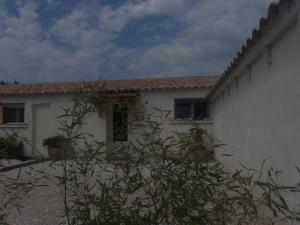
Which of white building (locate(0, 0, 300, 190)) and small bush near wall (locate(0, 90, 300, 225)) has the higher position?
white building (locate(0, 0, 300, 190))

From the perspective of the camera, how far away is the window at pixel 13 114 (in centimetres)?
1839

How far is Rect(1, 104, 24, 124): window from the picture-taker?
18391mm

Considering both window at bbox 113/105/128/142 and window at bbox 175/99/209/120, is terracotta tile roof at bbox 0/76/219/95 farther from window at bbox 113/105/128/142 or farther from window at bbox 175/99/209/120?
window at bbox 113/105/128/142

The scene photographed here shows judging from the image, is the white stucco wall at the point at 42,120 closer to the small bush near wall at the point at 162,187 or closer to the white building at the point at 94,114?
the white building at the point at 94,114

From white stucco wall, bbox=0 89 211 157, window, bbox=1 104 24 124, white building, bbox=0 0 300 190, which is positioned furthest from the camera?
window, bbox=1 104 24 124

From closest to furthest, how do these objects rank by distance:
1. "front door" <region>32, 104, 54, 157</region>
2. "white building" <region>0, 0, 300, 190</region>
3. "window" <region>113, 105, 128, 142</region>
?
1. "window" <region>113, 105, 128, 142</region>
2. "white building" <region>0, 0, 300, 190</region>
3. "front door" <region>32, 104, 54, 157</region>

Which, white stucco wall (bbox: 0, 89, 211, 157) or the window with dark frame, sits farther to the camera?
the window with dark frame

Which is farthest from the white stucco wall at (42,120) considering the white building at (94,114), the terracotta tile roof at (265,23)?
the terracotta tile roof at (265,23)


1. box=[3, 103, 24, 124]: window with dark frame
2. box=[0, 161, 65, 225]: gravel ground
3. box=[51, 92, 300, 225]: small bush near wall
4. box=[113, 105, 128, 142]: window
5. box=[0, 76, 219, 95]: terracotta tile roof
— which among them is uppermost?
box=[0, 76, 219, 95]: terracotta tile roof

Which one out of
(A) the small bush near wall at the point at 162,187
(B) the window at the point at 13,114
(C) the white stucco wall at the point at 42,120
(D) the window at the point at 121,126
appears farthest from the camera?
(B) the window at the point at 13,114

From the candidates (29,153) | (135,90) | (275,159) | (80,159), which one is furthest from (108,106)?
(29,153)

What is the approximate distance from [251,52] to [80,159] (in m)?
4.11

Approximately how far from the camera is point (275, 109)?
16.8ft

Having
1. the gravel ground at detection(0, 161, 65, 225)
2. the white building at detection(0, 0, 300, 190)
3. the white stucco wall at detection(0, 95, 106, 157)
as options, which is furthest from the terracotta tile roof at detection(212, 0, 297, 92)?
the white stucco wall at detection(0, 95, 106, 157)
